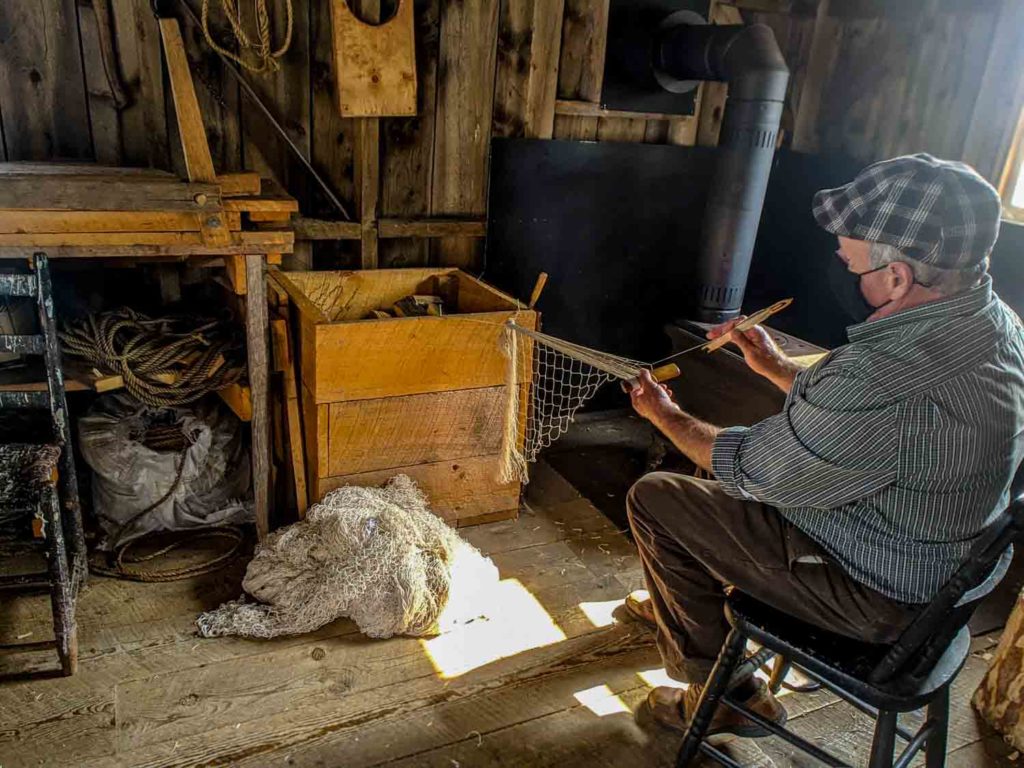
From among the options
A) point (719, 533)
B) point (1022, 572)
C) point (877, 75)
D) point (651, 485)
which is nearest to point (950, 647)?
point (719, 533)

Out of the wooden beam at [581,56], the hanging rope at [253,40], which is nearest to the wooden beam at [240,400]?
the hanging rope at [253,40]

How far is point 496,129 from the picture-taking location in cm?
314

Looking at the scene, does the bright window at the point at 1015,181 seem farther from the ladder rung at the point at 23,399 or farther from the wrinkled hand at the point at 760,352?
the ladder rung at the point at 23,399

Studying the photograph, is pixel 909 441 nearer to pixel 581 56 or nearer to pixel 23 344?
pixel 23 344

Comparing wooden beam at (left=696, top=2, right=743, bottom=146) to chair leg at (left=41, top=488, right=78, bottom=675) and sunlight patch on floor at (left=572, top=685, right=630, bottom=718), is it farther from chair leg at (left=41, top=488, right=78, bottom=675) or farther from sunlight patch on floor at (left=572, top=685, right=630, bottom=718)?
chair leg at (left=41, top=488, right=78, bottom=675)

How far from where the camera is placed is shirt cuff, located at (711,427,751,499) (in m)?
1.58

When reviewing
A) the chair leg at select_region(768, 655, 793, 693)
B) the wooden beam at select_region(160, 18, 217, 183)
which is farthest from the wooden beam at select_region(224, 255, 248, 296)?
the chair leg at select_region(768, 655, 793, 693)

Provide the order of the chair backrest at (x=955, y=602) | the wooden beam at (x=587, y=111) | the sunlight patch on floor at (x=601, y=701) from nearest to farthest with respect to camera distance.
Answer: the chair backrest at (x=955, y=602), the sunlight patch on floor at (x=601, y=701), the wooden beam at (x=587, y=111)

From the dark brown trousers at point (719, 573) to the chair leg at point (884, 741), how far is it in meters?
0.15

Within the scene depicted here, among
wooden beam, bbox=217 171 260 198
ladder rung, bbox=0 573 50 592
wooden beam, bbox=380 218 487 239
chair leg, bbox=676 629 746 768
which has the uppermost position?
wooden beam, bbox=217 171 260 198

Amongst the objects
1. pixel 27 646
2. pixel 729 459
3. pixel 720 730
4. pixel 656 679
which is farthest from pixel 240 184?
pixel 720 730

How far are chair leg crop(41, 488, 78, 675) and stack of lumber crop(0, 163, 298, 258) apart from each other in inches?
25.1

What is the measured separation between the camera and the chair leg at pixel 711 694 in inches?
66.4

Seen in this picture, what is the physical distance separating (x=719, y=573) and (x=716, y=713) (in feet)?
1.46
